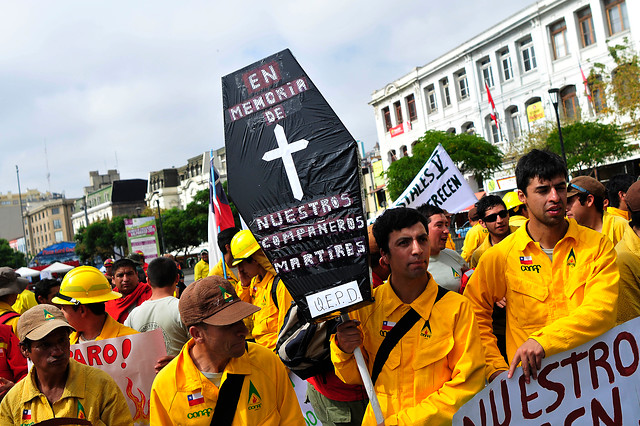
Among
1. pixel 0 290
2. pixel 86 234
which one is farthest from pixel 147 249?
pixel 86 234

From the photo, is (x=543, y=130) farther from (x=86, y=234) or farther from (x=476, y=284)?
(x=86, y=234)

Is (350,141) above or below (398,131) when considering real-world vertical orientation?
below

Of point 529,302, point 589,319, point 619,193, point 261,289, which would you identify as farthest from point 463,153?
point 589,319

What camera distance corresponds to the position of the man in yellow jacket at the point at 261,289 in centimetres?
482

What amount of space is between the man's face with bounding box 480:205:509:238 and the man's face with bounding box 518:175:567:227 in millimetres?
2864

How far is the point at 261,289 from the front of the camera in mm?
5305

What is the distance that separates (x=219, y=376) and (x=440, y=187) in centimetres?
557

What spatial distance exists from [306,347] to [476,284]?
1.01 m

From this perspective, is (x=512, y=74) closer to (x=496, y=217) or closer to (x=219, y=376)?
(x=496, y=217)

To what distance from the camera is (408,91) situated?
47.3 meters

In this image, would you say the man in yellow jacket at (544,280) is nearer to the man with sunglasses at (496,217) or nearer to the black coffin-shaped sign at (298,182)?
the black coffin-shaped sign at (298,182)

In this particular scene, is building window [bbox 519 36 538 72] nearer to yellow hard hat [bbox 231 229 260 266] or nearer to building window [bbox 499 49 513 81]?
building window [bbox 499 49 513 81]

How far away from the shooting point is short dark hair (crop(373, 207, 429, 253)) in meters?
3.12

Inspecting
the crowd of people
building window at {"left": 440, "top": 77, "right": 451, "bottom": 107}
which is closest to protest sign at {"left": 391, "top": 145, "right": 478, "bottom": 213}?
the crowd of people
